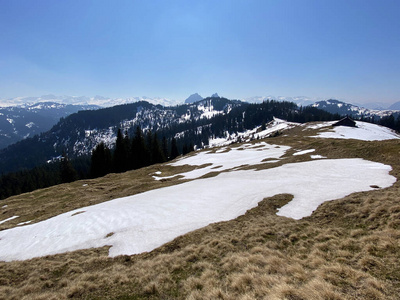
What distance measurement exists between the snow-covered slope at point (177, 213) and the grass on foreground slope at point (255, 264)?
140cm

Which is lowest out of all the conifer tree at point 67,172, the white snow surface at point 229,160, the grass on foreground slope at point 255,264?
the conifer tree at point 67,172

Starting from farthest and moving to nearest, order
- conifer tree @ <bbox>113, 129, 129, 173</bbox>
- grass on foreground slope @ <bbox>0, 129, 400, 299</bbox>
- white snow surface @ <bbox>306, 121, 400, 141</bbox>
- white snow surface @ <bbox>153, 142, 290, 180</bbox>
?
white snow surface @ <bbox>306, 121, 400, 141</bbox>, conifer tree @ <bbox>113, 129, 129, 173</bbox>, white snow surface @ <bbox>153, 142, 290, 180</bbox>, grass on foreground slope @ <bbox>0, 129, 400, 299</bbox>

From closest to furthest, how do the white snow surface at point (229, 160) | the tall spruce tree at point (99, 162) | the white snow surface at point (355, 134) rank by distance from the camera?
the white snow surface at point (229, 160), the tall spruce tree at point (99, 162), the white snow surface at point (355, 134)

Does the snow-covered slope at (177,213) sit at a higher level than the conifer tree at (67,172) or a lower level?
higher

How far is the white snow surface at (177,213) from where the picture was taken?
44.8 feet

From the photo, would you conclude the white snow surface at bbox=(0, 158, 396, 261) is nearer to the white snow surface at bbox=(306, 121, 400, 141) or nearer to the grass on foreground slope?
the grass on foreground slope

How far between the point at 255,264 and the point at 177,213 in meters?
9.79

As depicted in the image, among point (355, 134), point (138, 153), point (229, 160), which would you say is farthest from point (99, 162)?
point (355, 134)

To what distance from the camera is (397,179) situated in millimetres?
17312

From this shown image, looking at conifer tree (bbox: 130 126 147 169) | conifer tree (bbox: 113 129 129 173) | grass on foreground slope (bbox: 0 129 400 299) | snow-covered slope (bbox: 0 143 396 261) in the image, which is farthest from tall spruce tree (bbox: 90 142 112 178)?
grass on foreground slope (bbox: 0 129 400 299)

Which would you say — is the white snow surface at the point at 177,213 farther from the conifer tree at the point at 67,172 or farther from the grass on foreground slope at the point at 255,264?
the conifer tree at the point at 67,172

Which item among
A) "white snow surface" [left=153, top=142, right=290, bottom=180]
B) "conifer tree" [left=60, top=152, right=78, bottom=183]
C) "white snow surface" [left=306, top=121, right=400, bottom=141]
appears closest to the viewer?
"white snow surface" [left=153, top=142, right=290, bottom=180]

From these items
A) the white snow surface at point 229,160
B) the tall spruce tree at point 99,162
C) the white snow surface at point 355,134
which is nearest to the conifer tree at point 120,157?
the tall spruce tree at point 99,162

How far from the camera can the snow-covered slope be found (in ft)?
44.8
